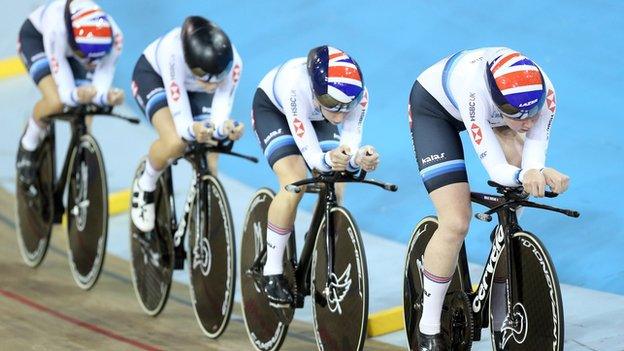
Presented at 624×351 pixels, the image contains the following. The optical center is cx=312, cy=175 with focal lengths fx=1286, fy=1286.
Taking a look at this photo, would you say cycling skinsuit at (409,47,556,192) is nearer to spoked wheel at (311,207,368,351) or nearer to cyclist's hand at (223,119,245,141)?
spoked wheel at (311,207,368,351)

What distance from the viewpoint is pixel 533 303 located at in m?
4.59

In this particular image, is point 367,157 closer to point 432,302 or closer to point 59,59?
point 432,302

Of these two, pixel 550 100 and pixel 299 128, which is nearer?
pixel 550 100

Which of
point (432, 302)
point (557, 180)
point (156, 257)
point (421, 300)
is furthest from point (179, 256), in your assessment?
point (557, 180)

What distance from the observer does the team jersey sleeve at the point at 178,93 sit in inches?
243

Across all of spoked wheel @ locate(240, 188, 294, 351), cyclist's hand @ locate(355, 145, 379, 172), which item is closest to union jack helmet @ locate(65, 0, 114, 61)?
spoked wheel @ locate(240, 188, 294, 351)

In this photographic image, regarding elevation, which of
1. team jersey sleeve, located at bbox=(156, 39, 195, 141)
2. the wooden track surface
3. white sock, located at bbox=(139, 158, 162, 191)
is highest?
team jersey sleeve, located at bbox=(156, 39, 195, 141)

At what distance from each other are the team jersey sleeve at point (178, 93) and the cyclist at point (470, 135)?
4.92 ft

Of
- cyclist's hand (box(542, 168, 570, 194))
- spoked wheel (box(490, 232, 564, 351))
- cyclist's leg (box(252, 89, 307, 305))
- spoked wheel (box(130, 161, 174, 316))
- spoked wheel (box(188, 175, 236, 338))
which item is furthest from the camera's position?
spoked wheel (box(130, 161, 174, 316))

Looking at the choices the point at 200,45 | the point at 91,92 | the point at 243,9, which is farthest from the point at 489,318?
A: the point at 243,9

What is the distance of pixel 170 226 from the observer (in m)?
6.58

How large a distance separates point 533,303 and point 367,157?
88 cm

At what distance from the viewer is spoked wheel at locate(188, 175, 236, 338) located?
6152mm

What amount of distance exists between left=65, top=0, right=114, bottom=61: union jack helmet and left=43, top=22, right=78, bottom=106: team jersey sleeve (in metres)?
0.15
